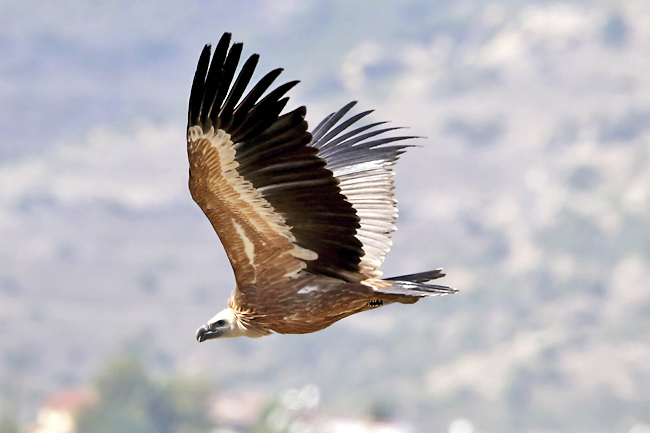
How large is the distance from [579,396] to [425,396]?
22154 millimetres

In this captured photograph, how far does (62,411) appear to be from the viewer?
11712cm

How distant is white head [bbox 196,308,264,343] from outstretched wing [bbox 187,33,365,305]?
0.62 ft

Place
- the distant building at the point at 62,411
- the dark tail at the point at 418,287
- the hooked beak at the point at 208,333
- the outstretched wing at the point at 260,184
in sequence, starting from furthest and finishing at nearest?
the distant building at the point at 62,411, the hooked beak at the point at 208,333, the dark tail at the point at 418,287, the outstretched wing at the point at 260,184

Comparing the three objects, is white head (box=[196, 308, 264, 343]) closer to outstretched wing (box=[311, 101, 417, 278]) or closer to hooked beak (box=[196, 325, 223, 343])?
hooked beak (box=[196, 325, 223, 343])

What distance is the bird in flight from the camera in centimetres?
790

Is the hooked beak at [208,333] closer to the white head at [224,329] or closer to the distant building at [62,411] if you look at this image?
the white head at [224,329]

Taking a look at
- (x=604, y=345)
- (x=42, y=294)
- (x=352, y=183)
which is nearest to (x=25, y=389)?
(x=42, y=294)

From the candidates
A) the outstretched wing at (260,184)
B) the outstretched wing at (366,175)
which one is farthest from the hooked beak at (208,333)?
the outstretched wing at (366,175)

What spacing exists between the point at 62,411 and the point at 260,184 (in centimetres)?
11350

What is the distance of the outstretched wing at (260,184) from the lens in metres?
7.87

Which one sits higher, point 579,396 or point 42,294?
point 42,294

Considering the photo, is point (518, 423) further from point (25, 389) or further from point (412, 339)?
point (25, 389)

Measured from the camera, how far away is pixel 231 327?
29.6ft

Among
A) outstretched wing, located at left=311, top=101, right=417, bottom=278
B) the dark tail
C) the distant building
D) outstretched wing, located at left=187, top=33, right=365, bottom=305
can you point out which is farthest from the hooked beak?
the distant building
